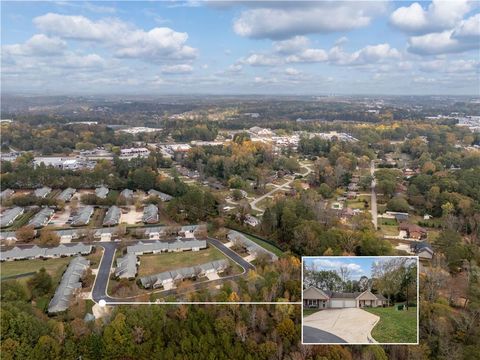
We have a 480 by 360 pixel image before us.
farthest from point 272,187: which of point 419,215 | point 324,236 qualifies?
point 324,236

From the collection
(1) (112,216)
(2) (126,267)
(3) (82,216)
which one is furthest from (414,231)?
(3) (82,216)

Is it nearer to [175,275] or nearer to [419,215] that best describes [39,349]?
[175,275]

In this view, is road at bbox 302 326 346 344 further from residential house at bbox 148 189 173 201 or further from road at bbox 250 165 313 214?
residential house at bbox 148 189 173 201

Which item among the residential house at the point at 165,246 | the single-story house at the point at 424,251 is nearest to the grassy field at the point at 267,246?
the residential house at the point at 165,246

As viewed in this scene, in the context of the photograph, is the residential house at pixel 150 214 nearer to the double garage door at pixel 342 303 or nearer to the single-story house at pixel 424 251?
the single-story house at pixel 424 251

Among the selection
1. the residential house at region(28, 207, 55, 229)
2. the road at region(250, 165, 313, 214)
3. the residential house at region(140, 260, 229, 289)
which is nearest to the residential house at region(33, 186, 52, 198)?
the residential house at region(28, 207, 55, 229)
